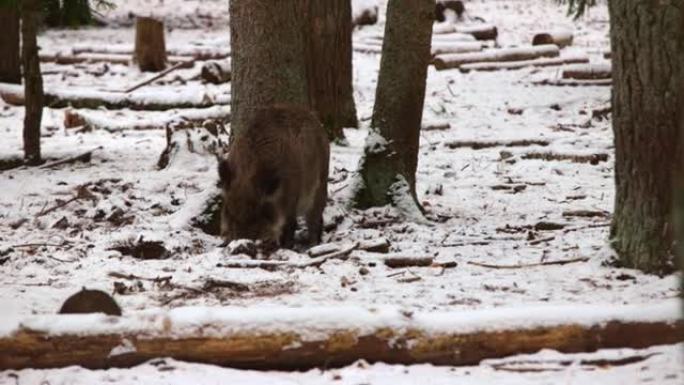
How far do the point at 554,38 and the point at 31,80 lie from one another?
49.5 ft

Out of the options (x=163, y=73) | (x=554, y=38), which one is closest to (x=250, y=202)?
(x=163, y=73)

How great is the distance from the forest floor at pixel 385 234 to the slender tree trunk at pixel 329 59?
1.70 ft

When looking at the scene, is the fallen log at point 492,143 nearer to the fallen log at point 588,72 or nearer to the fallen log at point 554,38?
the fallen log at point 588,72

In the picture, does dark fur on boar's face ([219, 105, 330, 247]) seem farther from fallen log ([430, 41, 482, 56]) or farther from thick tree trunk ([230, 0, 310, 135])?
fallen log ([430, 41, 482, 56])

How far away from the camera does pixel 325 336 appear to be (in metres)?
5.46

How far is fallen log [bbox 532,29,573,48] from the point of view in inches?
904

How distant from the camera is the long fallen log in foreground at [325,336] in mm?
5422

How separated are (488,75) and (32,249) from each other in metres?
13.2

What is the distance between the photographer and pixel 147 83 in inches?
703

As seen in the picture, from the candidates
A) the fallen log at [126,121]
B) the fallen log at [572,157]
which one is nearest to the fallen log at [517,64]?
the fallen log at [126,121]

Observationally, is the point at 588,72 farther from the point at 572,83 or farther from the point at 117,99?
the point at 117,99

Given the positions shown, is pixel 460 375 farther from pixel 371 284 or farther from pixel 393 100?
pixel 393 100

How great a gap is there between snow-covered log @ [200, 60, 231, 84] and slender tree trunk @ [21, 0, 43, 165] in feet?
21.2

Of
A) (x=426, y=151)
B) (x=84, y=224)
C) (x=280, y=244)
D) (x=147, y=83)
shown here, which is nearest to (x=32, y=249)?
(x=84, y=224)
